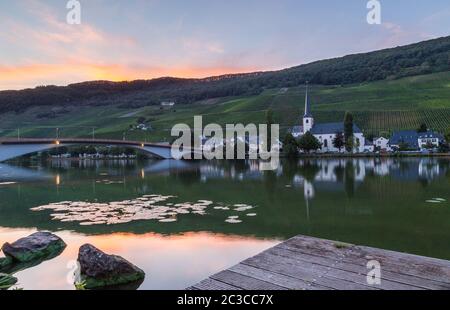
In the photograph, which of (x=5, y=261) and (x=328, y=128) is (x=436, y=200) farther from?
(x=328, y=128)

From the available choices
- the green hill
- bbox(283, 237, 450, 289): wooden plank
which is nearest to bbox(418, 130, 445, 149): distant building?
the green hill

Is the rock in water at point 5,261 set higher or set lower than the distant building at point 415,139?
lower

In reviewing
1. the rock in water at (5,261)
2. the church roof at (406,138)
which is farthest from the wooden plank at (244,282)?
the church roof at (406,138)

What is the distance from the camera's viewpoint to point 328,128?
399 feet

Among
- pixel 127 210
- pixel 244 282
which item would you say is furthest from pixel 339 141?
pixel 244 282

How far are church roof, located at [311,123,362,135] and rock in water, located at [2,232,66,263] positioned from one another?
110290mm

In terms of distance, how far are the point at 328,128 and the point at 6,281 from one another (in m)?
118

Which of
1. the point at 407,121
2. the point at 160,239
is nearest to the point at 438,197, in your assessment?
the point at 160,239

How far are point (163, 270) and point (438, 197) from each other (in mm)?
20983

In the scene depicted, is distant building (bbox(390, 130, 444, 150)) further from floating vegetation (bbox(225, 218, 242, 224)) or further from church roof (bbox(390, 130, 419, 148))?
floating vegetation (bbox(225, 218, 242, 224))

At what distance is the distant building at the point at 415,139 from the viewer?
102 metres

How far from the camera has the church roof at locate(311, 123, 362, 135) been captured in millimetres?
Answer: 117812

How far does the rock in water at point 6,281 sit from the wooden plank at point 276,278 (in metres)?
6.94

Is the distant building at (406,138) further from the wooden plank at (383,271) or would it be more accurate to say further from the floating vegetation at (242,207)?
the wooden plank at (383,271)
